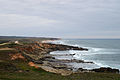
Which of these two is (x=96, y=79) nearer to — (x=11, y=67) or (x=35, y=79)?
(x=35, y=79)

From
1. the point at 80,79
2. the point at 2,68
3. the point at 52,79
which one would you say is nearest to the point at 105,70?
the point at 80,79

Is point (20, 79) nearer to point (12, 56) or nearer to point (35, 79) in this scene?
point (35, 79)

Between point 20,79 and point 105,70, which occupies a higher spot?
point 20,79

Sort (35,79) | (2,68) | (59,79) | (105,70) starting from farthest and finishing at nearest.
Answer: (105,70)
(2,68)
(59,79)
(35,79)

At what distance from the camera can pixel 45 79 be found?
82.3 ft

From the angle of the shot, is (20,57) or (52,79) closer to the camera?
(52,79)

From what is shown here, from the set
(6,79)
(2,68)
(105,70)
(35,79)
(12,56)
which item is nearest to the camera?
(6,79)

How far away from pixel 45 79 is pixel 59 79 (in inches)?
86.1

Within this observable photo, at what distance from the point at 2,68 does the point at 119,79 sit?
20.0 metres

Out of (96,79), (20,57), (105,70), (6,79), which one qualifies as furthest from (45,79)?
(20,57)

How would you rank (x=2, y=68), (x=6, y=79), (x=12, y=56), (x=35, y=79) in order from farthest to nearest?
(x=12, y=56) → (x=2, y=68) → (x=35, y=79) → (x=6, y=79)

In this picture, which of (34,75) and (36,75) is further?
(36,75)

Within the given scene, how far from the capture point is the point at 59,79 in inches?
1023

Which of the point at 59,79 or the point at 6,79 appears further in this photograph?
the point at 59,79
